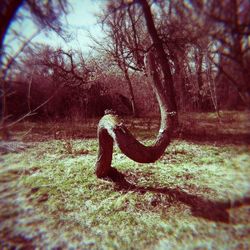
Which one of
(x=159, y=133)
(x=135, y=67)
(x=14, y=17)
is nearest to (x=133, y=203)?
(x=159, y=133)

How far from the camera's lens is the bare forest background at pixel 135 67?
70.6 inches

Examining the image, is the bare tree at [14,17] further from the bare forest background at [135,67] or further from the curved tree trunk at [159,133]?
the curved tree trunk at [159,133]

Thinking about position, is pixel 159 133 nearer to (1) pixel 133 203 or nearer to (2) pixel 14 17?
(1) pixel 133 203

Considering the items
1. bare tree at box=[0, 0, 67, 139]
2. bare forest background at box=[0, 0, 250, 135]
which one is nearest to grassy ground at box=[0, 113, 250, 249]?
bare forest background at box=[0, 0, 250, 135]

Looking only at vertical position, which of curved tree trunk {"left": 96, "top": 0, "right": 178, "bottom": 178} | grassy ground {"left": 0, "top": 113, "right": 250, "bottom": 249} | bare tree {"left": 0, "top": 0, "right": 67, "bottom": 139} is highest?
bare tree {"left": 0, "top": 0, "right": 67, "bottom": 139}

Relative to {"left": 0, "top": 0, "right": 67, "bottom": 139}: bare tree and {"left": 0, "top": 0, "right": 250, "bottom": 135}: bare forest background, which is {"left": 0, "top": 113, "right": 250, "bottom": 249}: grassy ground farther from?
{"left": 0, "top": 0, "right": 67, "bottom": 139}: bare tree

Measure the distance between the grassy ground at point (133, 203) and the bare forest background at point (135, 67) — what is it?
1.87ft

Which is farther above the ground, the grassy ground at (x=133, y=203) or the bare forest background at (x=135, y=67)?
the bare forest background at (x=135, y=67)

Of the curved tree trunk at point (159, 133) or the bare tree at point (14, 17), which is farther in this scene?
the curved tree trunk at point (159, 133)

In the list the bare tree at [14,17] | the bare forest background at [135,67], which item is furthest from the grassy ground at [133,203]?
the bare tree at [14,17]

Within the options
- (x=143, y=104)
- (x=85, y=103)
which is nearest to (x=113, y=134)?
(x=85, y=103)

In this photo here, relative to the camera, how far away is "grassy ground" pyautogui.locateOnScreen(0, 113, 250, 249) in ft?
9.59

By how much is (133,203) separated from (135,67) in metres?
5.16

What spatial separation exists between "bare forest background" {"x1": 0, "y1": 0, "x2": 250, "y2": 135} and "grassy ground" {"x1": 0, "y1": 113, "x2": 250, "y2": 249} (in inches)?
22.4
